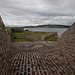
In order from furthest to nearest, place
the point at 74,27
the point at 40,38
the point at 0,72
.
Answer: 1. the point at 40,38
2. the point at 74,27
3. the point at 0,72

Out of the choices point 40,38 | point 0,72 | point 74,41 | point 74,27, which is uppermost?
point 74,27

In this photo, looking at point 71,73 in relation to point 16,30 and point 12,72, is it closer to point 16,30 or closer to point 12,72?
point 12,72

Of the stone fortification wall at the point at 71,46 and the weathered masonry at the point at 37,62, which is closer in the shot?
the weathered masonry at the point at 37,62

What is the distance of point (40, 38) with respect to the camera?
18.8 m

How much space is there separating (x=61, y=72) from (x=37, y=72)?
135 cm

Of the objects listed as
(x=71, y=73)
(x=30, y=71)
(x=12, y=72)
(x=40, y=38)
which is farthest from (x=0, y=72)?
(x=40, y=38)

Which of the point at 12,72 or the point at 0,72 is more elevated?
the point at 0,72

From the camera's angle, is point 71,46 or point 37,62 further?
point 37,62

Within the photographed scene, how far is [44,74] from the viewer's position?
3.87 metres

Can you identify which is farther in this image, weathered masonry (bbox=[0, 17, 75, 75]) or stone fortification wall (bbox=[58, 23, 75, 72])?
stone fortification wall (bbox=[58, 23, 75, 72])

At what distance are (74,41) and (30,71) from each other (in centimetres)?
320

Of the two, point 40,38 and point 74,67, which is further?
point 40,38

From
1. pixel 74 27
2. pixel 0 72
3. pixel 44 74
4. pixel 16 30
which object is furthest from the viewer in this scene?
pixel 16 30

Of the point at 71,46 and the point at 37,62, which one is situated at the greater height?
the point at 71,46
